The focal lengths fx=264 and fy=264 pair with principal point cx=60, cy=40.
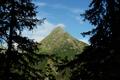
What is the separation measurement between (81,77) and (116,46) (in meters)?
4.71

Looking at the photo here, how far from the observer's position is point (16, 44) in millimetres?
16422

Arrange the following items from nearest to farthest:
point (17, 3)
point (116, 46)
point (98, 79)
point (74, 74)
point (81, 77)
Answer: point (116, 46) < point (98, 79) < point (81, 77) < point (74, 74) < point (17, 3)

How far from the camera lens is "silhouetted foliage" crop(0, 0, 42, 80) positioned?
16016mm

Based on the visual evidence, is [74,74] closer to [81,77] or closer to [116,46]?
[81,77]

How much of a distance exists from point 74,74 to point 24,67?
4.47 metres

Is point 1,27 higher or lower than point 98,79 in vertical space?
higher

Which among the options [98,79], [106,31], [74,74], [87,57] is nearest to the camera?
[98,79]

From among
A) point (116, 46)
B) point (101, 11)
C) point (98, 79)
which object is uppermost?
point (101, 11)

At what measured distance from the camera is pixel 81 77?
1223 cm

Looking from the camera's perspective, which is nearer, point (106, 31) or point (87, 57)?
point (87, 57)

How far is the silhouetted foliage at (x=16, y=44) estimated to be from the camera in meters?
16.0

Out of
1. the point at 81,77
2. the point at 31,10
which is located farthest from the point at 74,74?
the point at 31,10

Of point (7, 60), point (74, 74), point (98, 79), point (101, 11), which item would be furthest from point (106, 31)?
point (98, 79)

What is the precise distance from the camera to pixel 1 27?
16.2 m
